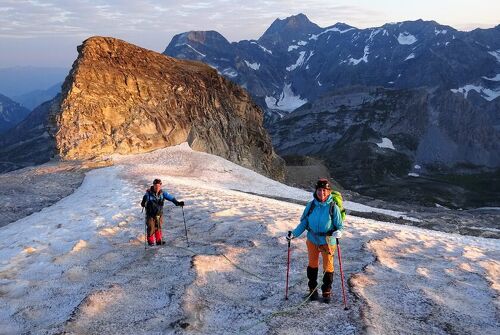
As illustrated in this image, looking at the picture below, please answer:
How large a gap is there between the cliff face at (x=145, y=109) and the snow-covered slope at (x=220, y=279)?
2692cm

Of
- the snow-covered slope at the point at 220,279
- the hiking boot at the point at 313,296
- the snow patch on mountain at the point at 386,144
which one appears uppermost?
the hiking boot at the point at 313,296

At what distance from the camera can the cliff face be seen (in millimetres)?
44844

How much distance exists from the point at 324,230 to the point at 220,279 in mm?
3316

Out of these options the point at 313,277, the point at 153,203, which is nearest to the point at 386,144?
the point at 153,203

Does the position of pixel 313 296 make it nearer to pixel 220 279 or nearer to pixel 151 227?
pixel 220 279

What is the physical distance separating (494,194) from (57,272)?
489 feet

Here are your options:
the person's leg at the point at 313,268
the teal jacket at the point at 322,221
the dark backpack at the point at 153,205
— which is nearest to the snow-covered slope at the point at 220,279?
the person's leg at the point at 313,268

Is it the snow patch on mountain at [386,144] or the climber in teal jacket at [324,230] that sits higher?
the climber in teal jacket at [324,230]

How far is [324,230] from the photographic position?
10.1 m

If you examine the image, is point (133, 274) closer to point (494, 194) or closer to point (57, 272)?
point (57, 272)

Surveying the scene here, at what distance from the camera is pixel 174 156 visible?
1770 inches

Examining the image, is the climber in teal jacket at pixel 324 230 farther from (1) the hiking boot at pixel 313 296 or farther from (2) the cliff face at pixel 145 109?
(2) the cliff face at pixel 145 109

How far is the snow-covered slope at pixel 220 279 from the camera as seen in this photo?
9.27 metres

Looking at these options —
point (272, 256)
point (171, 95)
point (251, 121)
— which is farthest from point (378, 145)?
point (272, 256)
